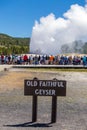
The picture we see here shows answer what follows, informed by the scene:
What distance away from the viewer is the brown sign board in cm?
1091

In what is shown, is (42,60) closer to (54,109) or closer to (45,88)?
(54,109)

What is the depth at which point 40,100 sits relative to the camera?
52.5 ft

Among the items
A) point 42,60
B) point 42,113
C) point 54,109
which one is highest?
point 42,60

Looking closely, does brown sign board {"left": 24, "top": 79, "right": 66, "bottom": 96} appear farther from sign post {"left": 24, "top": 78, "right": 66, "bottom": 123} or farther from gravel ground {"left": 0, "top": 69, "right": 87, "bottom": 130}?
gravel ground {"left": 0, "top": 69, "right": 87, "bottom": 130}

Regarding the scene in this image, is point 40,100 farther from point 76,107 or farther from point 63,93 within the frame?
point 63,93

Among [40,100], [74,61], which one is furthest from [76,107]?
[74,61]

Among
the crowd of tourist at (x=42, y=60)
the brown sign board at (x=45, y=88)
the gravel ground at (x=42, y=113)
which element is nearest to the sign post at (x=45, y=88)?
the brown sign board at (x=45, y=88)

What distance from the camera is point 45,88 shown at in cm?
1093

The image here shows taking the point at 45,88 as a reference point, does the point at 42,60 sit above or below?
above

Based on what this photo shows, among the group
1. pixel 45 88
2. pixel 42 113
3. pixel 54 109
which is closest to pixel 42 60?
pixel 42 113

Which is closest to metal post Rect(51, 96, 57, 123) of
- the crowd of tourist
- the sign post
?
the sign post

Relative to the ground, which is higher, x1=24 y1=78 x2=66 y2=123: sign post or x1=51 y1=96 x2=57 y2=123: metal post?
x1=24 y1=78 x2=66 y2=123: sign post

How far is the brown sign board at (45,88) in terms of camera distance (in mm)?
10914

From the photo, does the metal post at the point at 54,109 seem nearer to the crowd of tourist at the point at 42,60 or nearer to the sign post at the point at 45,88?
the sign post at the point at 45,88
